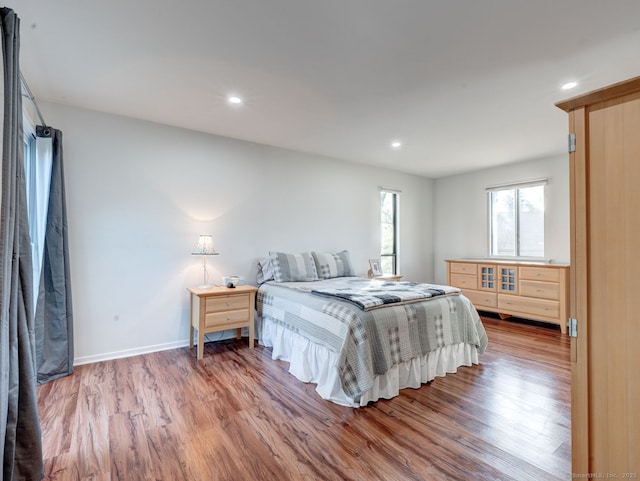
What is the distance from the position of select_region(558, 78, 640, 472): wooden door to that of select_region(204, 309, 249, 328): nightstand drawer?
9.39 feet

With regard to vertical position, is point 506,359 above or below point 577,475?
below

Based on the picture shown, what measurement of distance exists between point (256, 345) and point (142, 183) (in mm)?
2164

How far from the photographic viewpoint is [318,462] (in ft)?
5.58

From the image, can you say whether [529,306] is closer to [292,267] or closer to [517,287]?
[517,287]

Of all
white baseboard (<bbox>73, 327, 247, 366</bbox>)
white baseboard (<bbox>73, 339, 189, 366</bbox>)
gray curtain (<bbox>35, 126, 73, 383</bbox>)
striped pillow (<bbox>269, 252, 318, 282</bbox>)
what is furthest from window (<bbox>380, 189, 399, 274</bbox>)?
gray curtain (<bbox>35, 126, 73, 383</bbox>)

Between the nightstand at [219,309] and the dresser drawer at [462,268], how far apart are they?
3.56m

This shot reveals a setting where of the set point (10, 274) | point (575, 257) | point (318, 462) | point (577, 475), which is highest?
point (575, 257)

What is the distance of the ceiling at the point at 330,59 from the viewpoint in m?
1.77

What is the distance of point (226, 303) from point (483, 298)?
3.95 meters

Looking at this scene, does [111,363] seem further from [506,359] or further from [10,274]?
[506,359]

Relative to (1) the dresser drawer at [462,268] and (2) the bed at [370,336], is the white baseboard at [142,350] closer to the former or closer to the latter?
(2) the bed at [370,336]

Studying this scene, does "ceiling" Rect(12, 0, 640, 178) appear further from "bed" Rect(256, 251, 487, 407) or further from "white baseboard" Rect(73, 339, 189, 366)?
"white baseboard" Rect(73, 339, 189, 366)

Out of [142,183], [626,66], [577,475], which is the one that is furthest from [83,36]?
[626,66]

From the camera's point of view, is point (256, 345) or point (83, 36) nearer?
point (83, 36)
